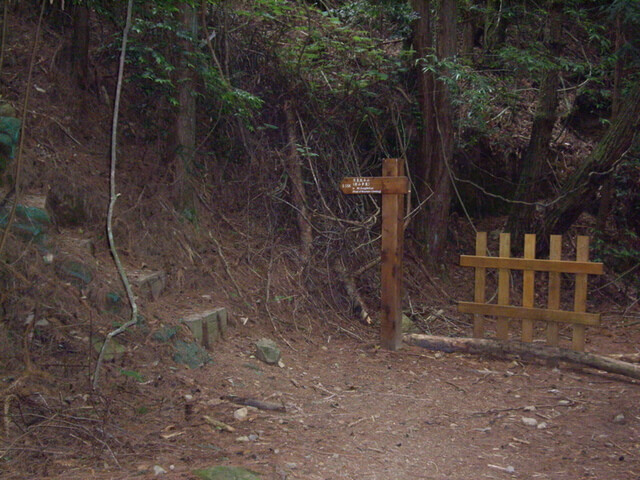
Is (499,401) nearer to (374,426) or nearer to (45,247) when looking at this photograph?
(374,426)

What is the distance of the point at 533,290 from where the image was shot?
249 inches

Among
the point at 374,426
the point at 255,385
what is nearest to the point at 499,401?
the point at 374,426

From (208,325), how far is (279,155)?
3414 mm

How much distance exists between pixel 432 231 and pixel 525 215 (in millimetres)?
1560

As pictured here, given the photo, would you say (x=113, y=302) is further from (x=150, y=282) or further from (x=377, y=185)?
(x=377, y=185)

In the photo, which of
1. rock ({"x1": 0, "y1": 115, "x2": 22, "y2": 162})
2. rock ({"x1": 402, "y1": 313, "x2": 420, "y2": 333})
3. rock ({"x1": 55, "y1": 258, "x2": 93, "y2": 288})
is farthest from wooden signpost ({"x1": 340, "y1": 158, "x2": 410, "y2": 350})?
rock ({"x1": 0, "y1": 115, "x2": 22, "y2": 162})

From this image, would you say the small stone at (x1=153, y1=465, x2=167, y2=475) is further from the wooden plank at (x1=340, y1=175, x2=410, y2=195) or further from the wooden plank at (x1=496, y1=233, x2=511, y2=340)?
the wooden plank at (x1=496, y1=233, x2=511, y2=340)

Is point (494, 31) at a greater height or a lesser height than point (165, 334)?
greater

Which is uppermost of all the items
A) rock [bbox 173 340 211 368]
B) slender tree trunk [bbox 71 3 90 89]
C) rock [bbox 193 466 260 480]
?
slender tree trunk [bbox 71 3 90 89]

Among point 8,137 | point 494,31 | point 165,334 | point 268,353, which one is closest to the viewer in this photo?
point 165,334

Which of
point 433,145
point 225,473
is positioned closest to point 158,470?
point 225,473

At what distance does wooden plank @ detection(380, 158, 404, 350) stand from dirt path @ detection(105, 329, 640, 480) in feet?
0.99

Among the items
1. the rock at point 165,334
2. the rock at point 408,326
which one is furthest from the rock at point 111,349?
the rock at point 408,326

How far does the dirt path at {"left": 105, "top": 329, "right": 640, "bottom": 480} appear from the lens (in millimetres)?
3691
